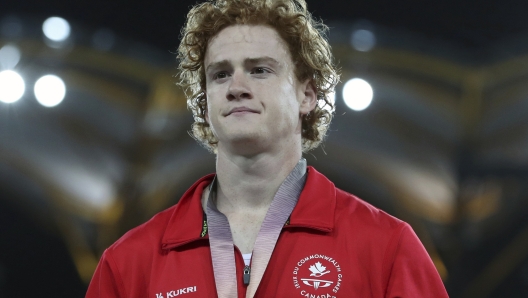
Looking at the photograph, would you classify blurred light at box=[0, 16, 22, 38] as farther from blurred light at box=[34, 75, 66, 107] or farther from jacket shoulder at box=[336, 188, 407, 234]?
jacket shoulder at box=[336, 188, 407, 234]

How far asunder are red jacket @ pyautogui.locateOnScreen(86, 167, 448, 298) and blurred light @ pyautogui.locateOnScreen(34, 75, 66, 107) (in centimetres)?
143

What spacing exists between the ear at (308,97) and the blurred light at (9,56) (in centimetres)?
163

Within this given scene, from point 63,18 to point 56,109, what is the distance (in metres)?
0.44

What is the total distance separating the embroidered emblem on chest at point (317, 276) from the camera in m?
1.71

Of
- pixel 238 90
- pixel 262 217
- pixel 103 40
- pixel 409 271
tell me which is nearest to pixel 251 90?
pixel 238 90

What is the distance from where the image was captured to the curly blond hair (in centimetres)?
207

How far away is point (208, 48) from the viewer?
6.88 feet

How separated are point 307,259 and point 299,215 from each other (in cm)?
14

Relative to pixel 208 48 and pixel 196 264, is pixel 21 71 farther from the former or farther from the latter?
pixel 196 264

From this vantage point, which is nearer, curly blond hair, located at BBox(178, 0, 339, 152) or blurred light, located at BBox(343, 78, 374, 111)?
curly blond hair, located at BBox(178, 0, 339, 152)

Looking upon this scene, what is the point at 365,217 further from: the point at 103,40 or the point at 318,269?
the point at 103,40

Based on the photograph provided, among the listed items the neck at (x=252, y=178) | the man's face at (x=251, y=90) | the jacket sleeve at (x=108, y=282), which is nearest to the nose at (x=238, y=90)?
the man's face at (x=251, y=90)

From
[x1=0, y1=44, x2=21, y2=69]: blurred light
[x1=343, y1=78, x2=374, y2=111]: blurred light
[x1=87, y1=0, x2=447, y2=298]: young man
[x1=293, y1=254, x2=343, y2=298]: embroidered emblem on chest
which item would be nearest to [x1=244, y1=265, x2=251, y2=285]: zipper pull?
[x1=87, y1=0, x2=447, y2=298]: young man

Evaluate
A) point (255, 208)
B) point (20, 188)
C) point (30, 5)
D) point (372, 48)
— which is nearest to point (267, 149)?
point (255, 208)
